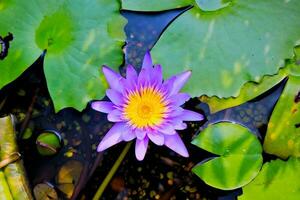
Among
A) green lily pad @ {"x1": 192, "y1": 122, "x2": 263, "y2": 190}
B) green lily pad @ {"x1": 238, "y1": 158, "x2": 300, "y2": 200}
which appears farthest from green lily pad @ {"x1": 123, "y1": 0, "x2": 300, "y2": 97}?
green lily pad @ {"x1": 238, "y1": 158, "x2": 300, "y2": 200}

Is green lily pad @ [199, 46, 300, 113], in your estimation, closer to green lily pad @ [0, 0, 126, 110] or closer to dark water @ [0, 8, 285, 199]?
dark water @ [0, 8, 285, 199]

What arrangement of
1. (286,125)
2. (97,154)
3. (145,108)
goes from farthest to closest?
(97,154) → (286,125) → (145,108)

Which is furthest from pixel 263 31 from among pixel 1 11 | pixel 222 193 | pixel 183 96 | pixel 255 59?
pixel 1 11

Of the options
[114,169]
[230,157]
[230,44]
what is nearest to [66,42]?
[114,169]

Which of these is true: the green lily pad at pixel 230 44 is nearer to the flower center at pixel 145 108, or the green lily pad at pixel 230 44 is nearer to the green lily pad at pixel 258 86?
the green lily pad at pixel 258 86

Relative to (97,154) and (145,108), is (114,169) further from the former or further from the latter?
(145,108)

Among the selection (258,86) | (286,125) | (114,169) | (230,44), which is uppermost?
(230,44)

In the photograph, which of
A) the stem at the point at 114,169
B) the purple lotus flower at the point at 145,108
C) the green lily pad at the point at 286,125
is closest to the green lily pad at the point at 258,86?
the green lily pad at the point at 286,125
